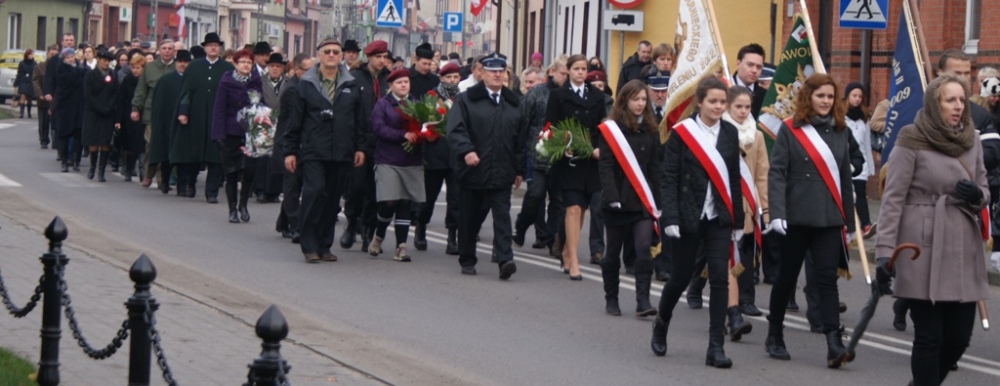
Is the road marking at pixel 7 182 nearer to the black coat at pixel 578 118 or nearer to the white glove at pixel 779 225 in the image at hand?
the black coat at pixel 578 118

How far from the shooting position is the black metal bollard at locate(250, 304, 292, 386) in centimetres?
505

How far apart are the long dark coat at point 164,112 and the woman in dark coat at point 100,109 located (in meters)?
2.12

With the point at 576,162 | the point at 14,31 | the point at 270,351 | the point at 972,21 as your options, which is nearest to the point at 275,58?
the point at 576,162

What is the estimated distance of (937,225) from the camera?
7.88 meters

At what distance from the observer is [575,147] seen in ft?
43.2

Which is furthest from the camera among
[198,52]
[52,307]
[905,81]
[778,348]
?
[198,52]

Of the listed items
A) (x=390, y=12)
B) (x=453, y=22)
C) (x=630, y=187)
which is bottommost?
(x=630, y=187)

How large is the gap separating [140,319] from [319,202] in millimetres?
7621

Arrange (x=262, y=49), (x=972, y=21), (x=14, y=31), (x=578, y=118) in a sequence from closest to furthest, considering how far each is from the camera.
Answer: (x=578, y=118) < (x=262, y=49) < (x=972, y=21) < (x=14, y=31)

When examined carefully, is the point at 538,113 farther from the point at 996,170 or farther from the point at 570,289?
the point at 996,170

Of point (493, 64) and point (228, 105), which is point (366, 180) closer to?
point (493, 64)

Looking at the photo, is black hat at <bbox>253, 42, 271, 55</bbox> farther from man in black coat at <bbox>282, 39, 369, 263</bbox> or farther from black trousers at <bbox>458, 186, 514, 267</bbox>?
black trousers at <bbox>458, 186, 514, 267</bbox>

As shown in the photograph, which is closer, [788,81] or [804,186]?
[804,186]

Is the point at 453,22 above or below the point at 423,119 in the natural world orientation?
above
